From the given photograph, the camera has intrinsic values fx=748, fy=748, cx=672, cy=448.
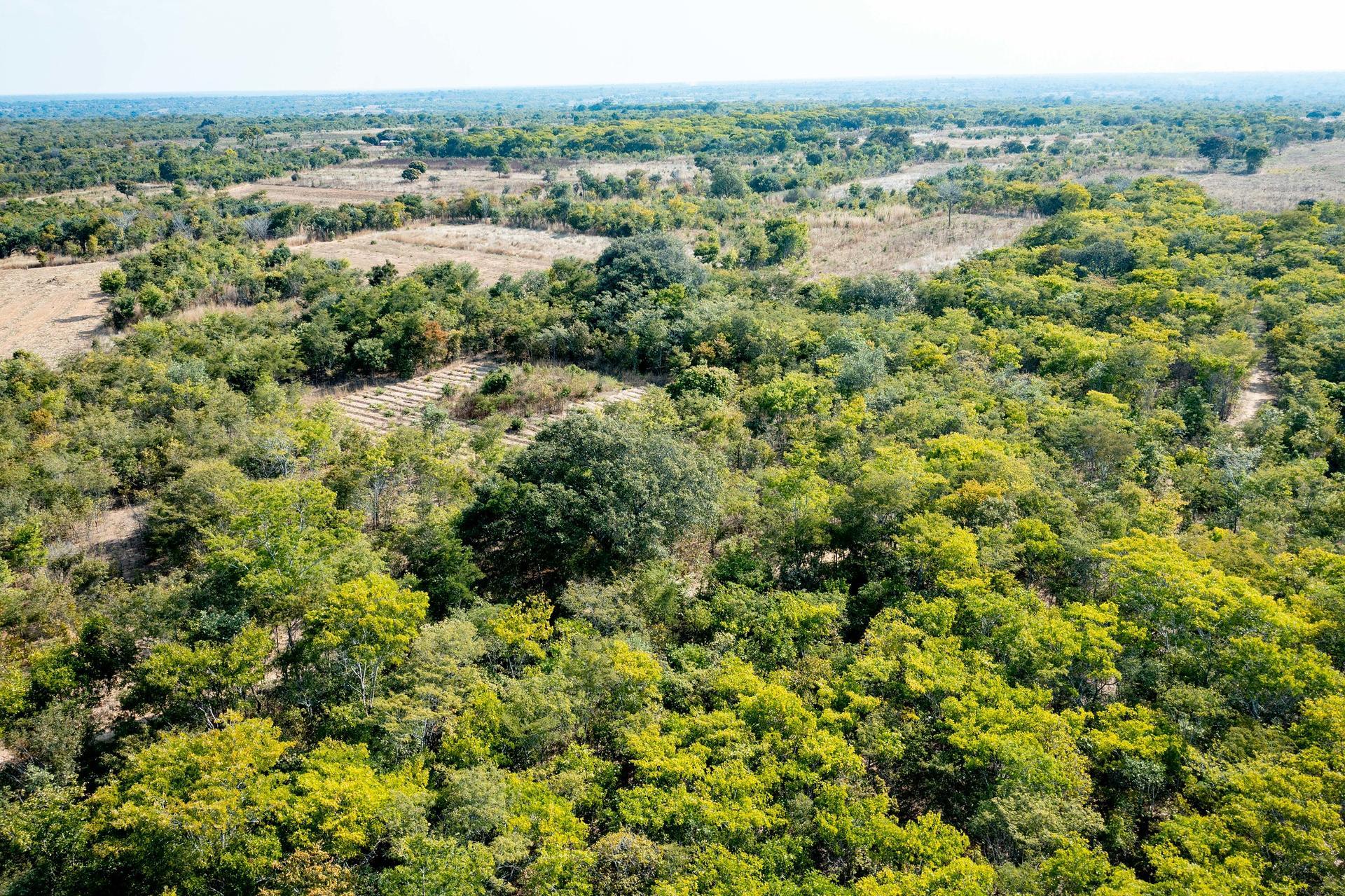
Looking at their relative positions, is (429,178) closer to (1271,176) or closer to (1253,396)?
(1253,396)

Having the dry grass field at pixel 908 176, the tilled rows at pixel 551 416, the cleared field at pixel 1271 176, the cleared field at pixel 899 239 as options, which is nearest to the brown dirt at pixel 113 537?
the tilled rows at pixel 551 416

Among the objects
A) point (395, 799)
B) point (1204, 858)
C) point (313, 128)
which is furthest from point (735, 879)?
point (313, 128)

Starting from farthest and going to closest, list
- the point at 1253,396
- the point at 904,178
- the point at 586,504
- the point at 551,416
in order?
the point at 904,178 → the point at 1253,396 → the point at 551,416 → the point at 586,504

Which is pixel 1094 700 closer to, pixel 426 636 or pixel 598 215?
pixel 426 636

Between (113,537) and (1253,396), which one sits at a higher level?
(1253,396)

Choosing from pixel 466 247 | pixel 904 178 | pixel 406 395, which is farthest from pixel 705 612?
pixel 904 178

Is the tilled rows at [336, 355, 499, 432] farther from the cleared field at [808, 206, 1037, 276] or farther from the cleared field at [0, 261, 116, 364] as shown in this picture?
the cleared field at [808, 206, 1037, 276]

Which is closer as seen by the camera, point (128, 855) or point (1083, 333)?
point (128, 855)
